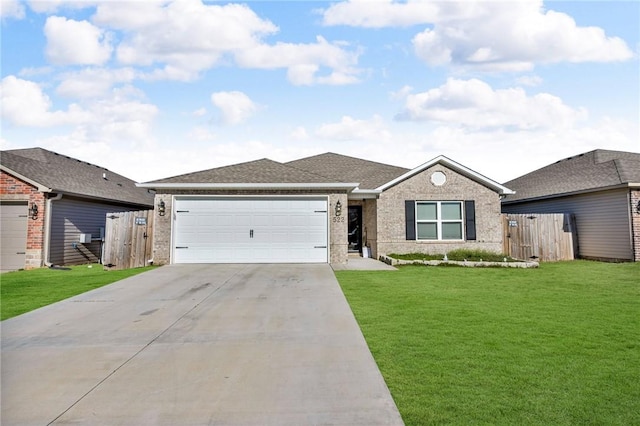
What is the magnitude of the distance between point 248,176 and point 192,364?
981 cm

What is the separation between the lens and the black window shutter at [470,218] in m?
14.9

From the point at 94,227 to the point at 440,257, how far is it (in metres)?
14.0

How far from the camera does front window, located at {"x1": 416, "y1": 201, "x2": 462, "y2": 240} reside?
14953 mm

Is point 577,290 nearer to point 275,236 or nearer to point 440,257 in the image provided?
point 440,257

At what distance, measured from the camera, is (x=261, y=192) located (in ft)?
41.9

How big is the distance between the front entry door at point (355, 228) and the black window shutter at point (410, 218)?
2.51 metres

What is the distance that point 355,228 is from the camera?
16.9m

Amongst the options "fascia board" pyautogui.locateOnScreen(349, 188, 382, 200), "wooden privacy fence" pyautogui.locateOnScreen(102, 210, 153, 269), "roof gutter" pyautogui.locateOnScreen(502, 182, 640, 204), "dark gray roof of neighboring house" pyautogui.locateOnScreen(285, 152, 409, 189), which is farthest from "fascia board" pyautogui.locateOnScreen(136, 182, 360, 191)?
"roof gutter" pyautogui.locateOnScreen(502, 182, 640, 204)

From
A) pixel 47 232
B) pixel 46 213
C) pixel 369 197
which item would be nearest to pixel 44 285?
pixel 47 232

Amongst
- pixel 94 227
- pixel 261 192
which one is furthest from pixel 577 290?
pixel 94 227

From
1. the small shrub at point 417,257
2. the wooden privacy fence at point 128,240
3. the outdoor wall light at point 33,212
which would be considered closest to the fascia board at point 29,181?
the outdoor wall light at point 33,212

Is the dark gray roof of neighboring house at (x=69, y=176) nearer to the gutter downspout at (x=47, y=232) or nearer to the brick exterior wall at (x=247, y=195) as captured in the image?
the gutter downspout at (x=47, y=232)

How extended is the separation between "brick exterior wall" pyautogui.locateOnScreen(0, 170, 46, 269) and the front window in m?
13.8

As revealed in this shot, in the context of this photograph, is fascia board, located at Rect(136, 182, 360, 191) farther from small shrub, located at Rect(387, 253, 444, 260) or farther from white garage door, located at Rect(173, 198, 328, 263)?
small shrub, located at Rect(387, 253, 444, 260)
